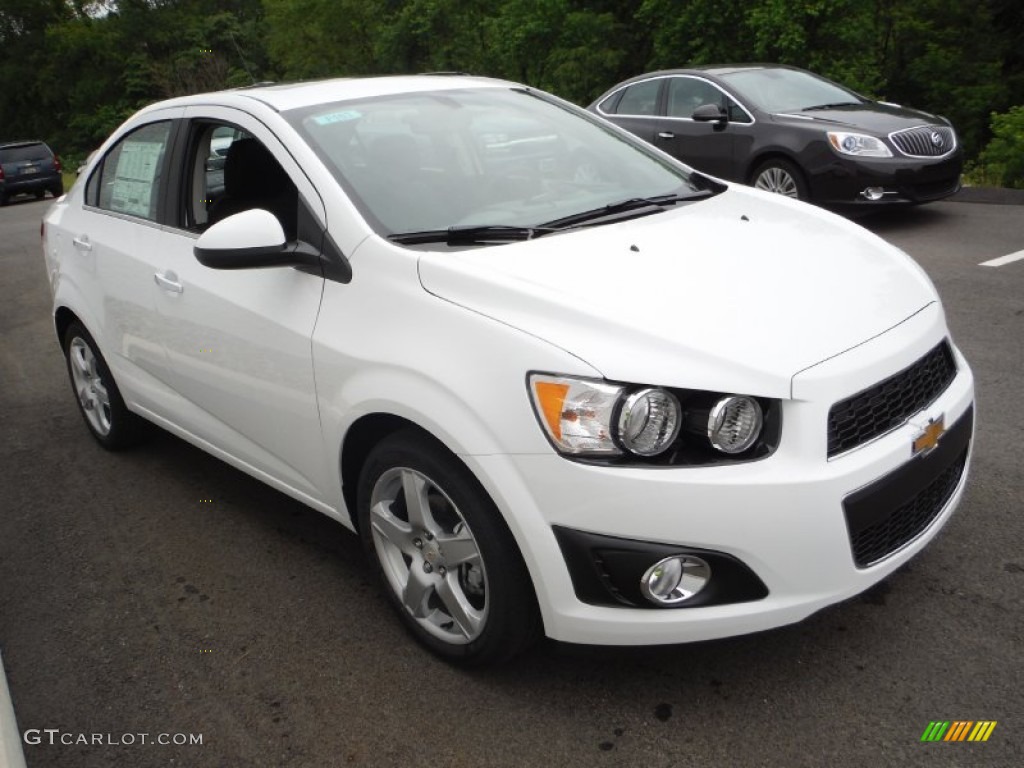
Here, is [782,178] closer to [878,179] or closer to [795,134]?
[795,134]

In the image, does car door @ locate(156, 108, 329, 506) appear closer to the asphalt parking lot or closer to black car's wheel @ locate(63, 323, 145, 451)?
the asphalt parking lot

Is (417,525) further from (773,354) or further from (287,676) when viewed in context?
(773,354)

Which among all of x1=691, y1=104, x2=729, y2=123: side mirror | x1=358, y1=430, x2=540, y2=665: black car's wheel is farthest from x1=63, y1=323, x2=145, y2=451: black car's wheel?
x1=691, y1=104, x2=729, y2=123: side mirror

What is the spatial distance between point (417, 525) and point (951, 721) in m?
1.50

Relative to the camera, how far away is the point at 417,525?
2938 mm

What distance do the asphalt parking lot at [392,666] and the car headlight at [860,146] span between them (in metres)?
4.87

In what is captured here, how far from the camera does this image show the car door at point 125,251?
4105 mm

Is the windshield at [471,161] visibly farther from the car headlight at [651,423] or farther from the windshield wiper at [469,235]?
the car headlight at [651,423]

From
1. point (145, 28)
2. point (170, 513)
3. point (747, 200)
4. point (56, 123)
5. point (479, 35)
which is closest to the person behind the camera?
point (747, 200)

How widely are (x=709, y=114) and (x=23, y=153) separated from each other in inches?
867

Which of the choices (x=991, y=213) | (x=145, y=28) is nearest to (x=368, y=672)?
(x=991, y=213)

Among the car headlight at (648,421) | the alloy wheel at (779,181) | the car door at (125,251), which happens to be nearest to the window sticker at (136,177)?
the car door at (125,251)

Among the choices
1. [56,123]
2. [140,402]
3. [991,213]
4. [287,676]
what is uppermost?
[140,402]

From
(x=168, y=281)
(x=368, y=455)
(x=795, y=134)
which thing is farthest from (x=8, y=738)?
(x=795, y=134)
